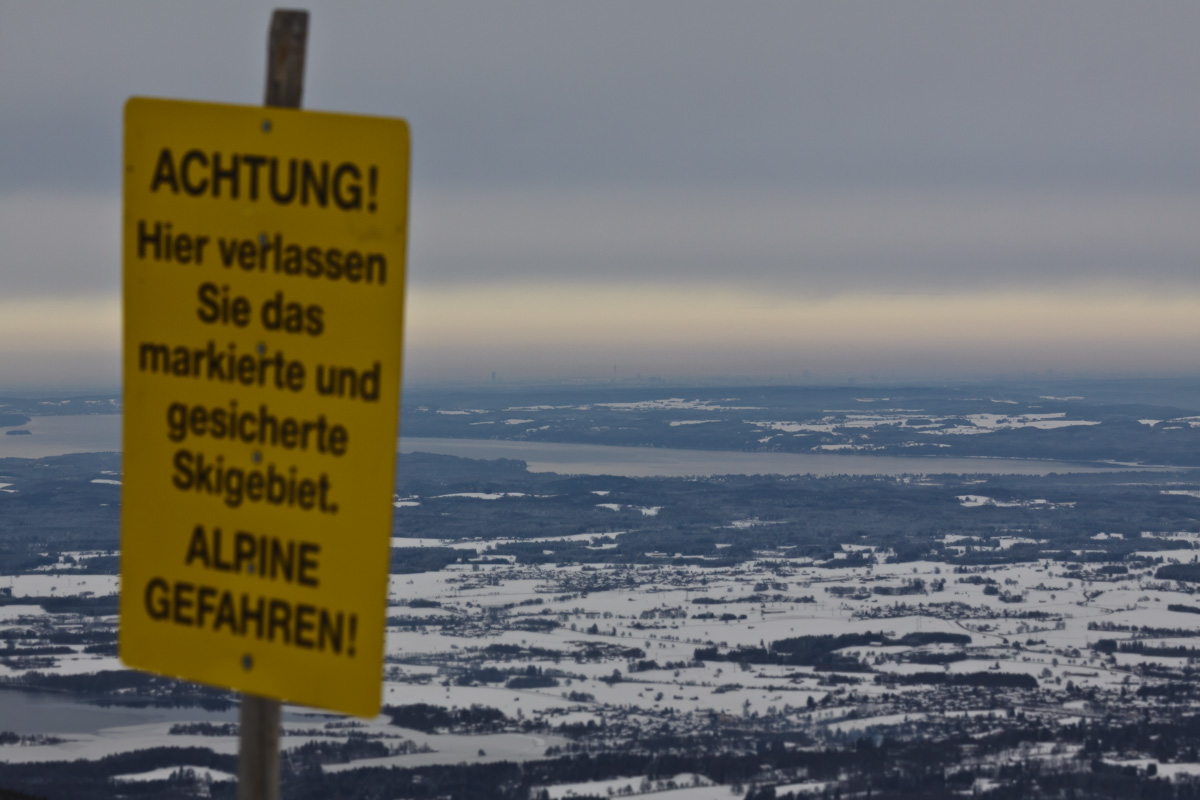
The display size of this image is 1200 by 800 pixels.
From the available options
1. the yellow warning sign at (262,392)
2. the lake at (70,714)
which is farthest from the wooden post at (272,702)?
the lake at (70,714)

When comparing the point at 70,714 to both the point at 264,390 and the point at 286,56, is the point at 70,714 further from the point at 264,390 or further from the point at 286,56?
the point at 286,56

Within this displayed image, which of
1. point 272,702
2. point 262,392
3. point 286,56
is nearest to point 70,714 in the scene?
point 272,702

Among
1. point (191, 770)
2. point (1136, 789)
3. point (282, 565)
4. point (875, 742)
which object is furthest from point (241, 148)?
point (875, 742)

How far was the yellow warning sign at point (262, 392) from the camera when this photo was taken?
3639 millimetres

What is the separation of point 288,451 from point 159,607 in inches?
30.7

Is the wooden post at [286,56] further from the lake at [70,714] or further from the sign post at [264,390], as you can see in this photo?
the lake at [70,714]

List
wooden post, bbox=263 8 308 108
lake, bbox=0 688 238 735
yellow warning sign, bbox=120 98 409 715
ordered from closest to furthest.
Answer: yellow warning sign, bbox=120 98 409 715
wooden post, bbox=263 8 308 108
lake, bbox=0 688 238 735

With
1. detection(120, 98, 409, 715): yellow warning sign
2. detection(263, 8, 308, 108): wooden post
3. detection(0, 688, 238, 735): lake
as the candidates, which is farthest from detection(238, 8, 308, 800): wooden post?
detection(0, 688, 238, 735): lake

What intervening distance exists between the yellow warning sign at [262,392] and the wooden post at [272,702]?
153mm

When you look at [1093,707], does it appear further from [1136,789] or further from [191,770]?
[191,770]

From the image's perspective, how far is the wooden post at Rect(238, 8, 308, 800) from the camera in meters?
3.83

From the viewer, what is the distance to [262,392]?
148 inches

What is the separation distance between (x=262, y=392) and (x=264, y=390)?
11 mm

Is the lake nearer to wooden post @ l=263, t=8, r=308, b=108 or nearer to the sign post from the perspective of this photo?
the sign post
